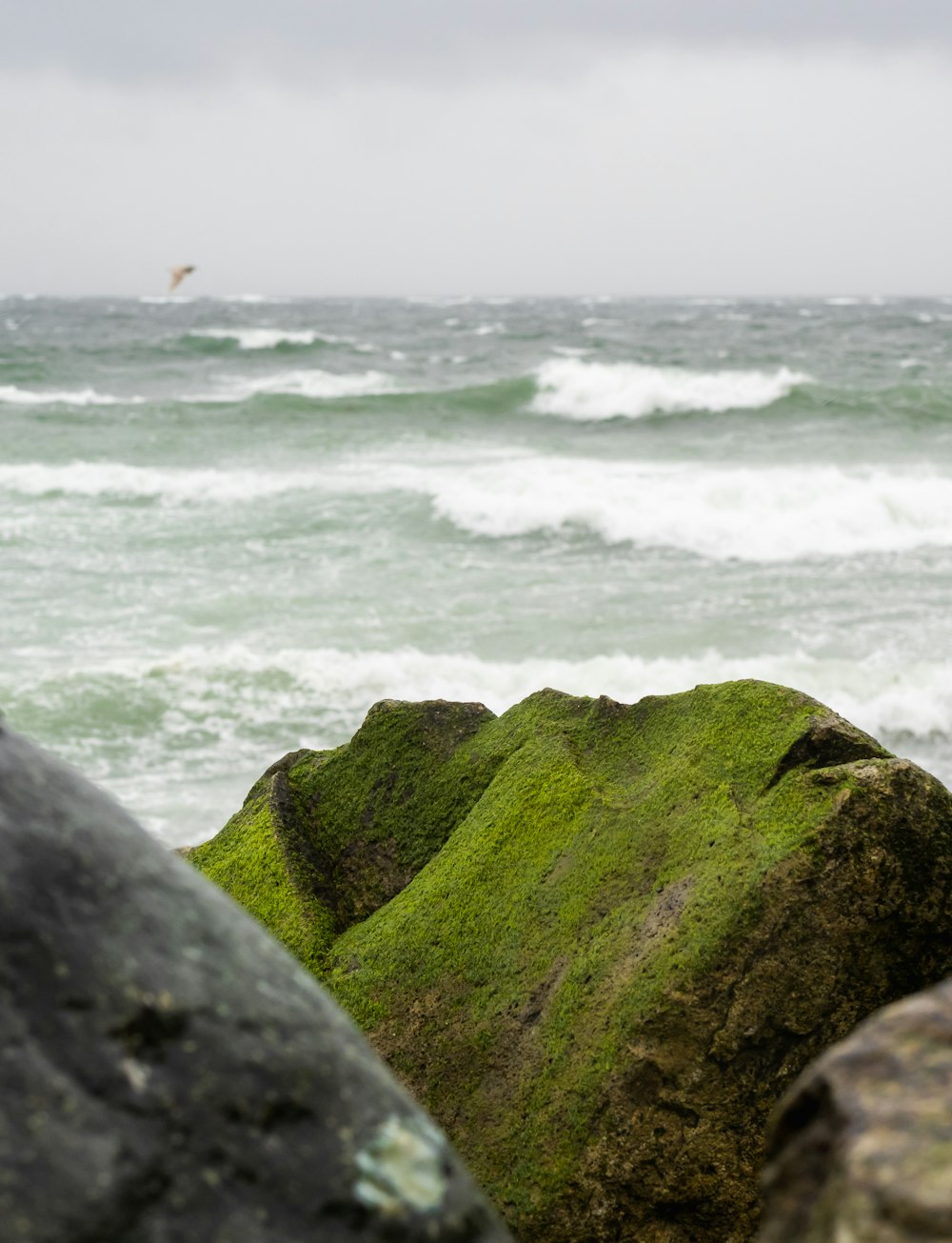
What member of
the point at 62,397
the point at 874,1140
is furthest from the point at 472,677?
the point at 62,397

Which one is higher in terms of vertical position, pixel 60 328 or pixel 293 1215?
pixel 60 328

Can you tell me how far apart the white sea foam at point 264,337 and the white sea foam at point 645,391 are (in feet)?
44.2

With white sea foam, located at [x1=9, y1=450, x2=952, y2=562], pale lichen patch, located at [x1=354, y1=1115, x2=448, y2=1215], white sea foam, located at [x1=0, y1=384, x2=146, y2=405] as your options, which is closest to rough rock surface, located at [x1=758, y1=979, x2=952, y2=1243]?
pale lichen patch, located at [x1=354, y1=1115, x2=448, y2=1215]

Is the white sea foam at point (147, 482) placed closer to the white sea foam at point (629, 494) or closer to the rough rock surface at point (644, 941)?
the white sea foam at point (629, 494)

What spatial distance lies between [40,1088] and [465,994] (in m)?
2.08

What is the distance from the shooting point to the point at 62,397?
27969mm

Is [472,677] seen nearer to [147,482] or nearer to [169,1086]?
[169,1086]

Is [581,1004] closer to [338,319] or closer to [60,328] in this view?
[60,328]

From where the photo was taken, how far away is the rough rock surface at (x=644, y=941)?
3080 millimetres

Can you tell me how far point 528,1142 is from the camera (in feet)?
10.5

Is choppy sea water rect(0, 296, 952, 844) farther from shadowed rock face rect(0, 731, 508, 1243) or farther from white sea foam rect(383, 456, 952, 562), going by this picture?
shadowed rock face rect(0, 731, 508, 1243)

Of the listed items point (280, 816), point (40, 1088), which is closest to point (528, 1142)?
point (280, 816)

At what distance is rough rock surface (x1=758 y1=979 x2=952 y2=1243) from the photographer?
4.41ft

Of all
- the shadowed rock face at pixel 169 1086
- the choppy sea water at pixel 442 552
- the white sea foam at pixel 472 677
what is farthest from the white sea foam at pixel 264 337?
the shadowed rock face at pixel 169 1086
